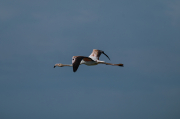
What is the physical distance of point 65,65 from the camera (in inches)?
3273

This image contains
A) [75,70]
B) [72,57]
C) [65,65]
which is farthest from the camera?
[65,65]

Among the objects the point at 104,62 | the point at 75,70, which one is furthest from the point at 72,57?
the point at 104,62

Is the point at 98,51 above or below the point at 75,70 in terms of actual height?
above

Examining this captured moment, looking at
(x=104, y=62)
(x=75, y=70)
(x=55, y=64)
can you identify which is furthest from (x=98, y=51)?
(x=75, y=70)

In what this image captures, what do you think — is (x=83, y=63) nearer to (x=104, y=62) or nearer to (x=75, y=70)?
(x=104, y=62)

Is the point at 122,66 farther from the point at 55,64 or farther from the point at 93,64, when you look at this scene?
the point at 55,64

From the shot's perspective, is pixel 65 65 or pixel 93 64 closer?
pixel 93 64

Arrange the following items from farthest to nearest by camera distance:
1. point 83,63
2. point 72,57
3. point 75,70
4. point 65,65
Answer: point 65,65 < point 83,63 < point 72,57 < point 75,70

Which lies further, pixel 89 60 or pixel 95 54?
pixel 95 54

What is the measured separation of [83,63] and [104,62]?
15.2 feet

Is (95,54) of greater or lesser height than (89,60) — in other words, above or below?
above

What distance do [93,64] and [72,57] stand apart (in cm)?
921

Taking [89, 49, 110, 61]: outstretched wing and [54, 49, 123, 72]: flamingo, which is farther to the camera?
[89, 49, 110, 61]: outstretched wing

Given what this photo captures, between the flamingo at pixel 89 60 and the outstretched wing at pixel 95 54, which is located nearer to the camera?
the flamingo at pixel 89 60
